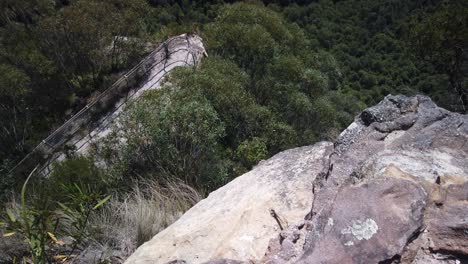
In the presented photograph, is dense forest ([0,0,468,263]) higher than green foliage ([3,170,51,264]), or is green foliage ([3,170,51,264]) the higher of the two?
green foliage ([3,170,51,264])

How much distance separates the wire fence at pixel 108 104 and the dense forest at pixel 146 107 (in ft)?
1.99

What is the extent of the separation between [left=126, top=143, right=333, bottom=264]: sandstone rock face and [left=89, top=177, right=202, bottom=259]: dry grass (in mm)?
1015

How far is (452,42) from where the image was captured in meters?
11.1

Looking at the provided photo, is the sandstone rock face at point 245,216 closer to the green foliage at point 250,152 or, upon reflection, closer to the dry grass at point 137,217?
the dry grass at point 137,217

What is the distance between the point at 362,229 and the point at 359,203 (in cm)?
18

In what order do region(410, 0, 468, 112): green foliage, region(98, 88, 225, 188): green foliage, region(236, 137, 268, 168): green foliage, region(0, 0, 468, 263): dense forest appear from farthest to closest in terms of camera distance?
region(410, 0, 468, 112): green foliage, region(236, 137, 268, 168): green foliage, region(98, 88, 225, 188): green foliage, region(0, 0, 468, 263): dense forest

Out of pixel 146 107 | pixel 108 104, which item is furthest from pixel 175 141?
pixel 108 104

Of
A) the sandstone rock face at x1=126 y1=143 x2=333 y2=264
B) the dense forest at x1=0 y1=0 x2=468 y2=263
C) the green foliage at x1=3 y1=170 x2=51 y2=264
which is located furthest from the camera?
the dense forest at x1=0 y1=0 x2=468 y2=263

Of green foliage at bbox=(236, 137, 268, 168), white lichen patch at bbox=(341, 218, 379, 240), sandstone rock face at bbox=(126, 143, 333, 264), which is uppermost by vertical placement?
white lichen patch at bbox=(341, 218, 379, 240)

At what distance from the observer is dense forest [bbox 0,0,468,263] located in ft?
16.1

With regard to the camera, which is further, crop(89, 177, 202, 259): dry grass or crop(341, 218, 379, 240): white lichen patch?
crop(89, 177, 202, 259): dry grass

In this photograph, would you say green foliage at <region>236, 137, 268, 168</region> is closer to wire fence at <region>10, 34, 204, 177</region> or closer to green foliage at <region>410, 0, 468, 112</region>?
wire fence at <region>10, 34, 204, 177</region>

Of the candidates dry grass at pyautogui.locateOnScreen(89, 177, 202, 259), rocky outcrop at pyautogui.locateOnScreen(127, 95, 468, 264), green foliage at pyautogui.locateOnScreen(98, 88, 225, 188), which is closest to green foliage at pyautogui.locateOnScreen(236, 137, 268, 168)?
green foliage at pyautogui.locateOnScreen(98, 88, 225, 188)

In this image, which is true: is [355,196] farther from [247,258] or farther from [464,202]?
[247,258]
